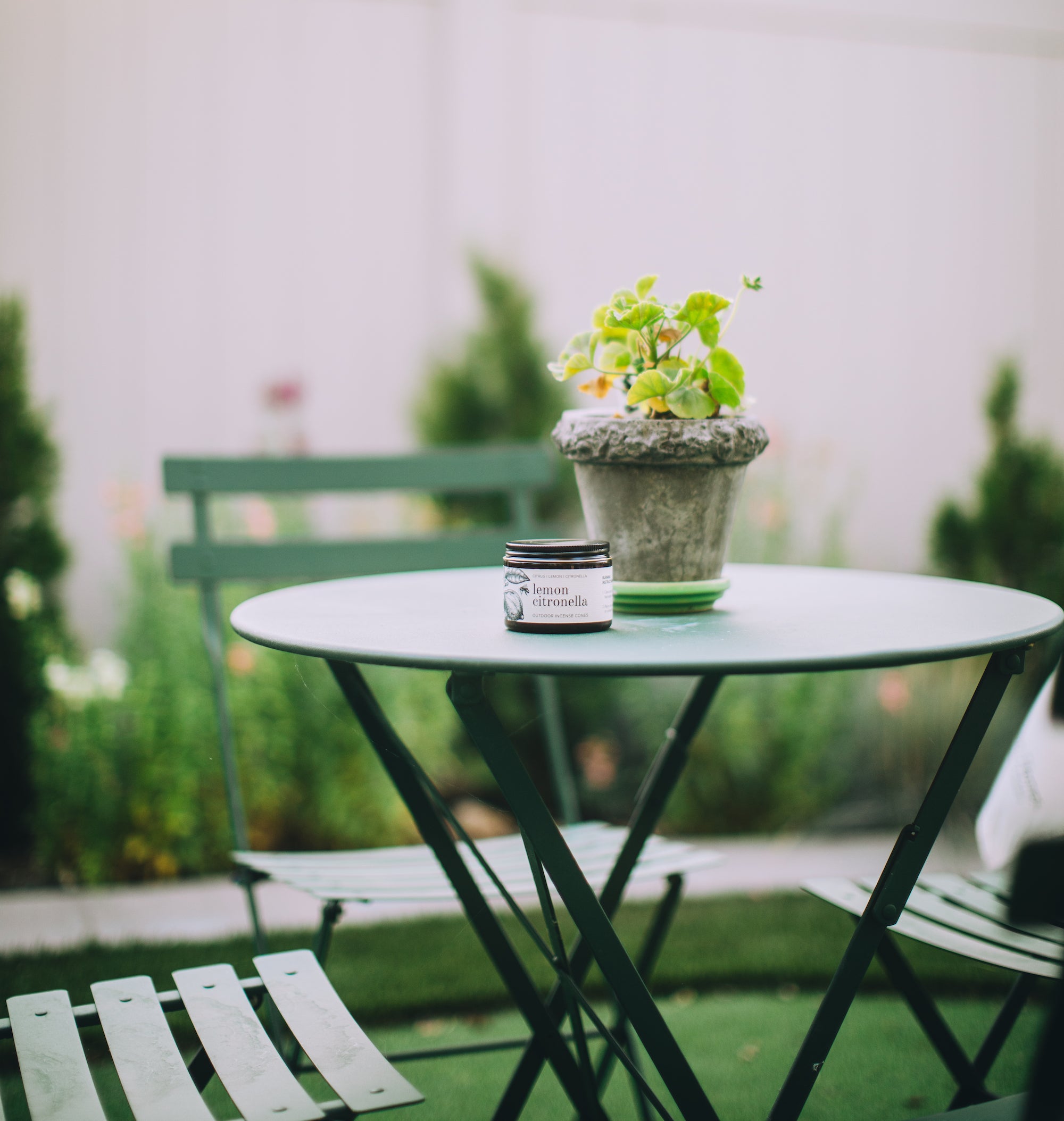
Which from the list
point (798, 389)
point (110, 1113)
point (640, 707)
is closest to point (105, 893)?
point (110, 1113)

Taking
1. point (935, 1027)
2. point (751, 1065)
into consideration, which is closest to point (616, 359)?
point (935, 1027)

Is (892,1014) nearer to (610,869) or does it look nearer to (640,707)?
(610,869)

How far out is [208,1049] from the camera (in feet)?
3.45

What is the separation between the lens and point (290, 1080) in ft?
3.30

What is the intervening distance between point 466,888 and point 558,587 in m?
0.41

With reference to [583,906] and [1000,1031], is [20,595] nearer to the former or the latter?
[583,906]

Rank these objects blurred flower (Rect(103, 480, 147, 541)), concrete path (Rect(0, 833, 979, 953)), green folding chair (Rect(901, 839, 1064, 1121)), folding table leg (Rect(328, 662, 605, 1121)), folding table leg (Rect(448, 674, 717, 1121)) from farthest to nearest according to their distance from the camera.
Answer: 1. blurred flower (Rect(103, 480, 147, 541))
2. concrete path (Rect(0, 833, 979, 953))
3. folding table leg (Rect(328, 662, 605, 1121))
4. folding table leg (Rect(448, 674, 717, 1121))
5. green folding chair (Rect(901, 839, 1064, 1121))

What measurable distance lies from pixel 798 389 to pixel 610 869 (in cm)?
295

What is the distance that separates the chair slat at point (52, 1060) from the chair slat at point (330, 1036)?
0.62ft

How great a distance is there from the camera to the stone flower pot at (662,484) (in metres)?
1.29

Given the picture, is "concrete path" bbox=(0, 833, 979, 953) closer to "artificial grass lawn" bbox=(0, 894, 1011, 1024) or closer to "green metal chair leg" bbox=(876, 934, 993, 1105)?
"artificial grass lawn" bbox=(0, 894, 1011, 1024)

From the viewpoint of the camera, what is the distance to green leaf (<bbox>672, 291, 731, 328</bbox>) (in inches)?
51.4

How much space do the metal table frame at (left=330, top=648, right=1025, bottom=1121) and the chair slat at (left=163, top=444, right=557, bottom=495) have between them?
2.55 feet

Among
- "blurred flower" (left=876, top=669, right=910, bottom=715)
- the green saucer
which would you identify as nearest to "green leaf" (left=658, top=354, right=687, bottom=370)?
the green saucer
